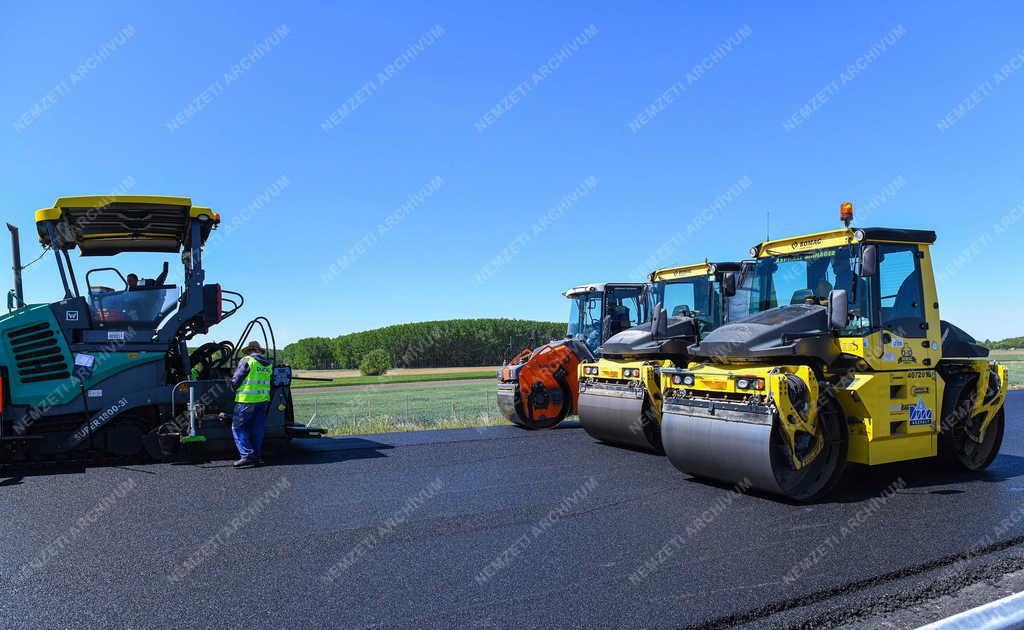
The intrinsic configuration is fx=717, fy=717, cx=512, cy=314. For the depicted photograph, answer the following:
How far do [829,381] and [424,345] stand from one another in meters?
66.6

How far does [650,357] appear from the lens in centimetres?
905

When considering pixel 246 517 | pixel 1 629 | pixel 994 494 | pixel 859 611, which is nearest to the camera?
pixel 1 629

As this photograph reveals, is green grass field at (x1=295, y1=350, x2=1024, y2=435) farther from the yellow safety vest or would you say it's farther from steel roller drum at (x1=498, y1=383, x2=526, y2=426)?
the yellow safety vest

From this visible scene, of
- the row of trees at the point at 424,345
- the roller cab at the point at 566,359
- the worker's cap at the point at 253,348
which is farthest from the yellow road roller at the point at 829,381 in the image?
the row of trees at the point at 424,345

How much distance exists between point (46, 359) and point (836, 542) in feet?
25.8

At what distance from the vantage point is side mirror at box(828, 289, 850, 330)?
6129 mm

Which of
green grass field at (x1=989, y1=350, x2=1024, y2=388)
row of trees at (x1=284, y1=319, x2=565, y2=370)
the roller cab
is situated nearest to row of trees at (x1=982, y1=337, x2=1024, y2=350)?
green grass field at (x1=989, y1=350, x2=1024, y2=388)

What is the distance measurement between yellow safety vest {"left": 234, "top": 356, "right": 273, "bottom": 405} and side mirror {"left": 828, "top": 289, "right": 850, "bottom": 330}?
5.77 m

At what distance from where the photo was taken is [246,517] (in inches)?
220

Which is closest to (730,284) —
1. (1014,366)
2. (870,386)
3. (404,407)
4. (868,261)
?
(868,261)

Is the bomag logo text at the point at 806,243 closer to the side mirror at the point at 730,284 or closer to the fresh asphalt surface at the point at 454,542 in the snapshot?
the side mirror at the point at 730,284

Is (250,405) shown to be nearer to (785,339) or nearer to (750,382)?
(750,382)

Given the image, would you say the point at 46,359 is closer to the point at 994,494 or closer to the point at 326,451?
the point at 326,451

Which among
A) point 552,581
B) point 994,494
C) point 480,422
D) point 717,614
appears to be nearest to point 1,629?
point 552,581
